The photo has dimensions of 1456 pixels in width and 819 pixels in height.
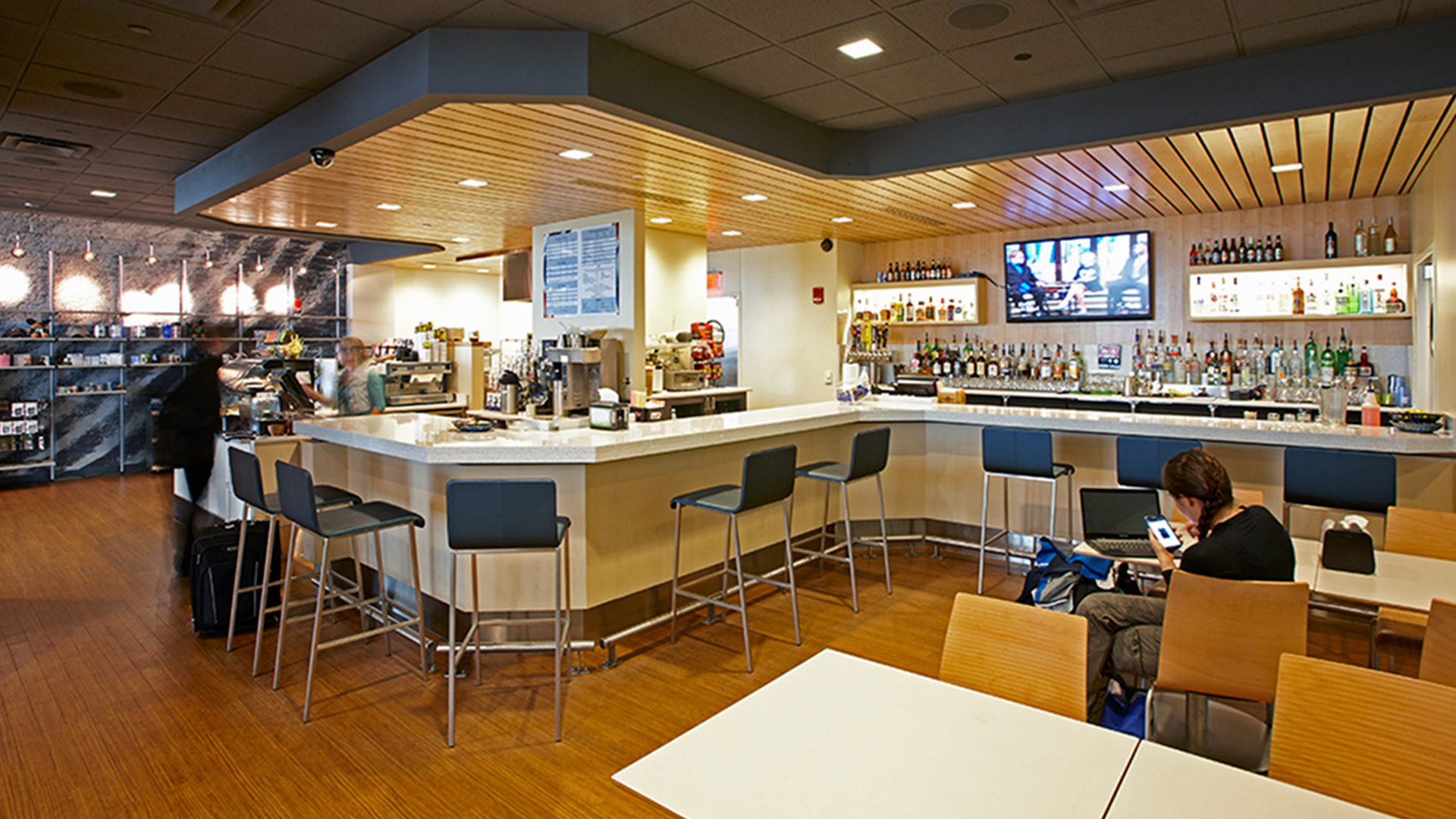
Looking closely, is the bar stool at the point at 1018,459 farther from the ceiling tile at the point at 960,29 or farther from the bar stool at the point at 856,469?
the ceiling tile at the point at 960,29

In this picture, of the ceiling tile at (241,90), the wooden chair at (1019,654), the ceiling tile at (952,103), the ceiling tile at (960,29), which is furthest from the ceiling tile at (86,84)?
the wooden chair at (1019,654)

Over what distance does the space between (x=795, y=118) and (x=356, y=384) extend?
138 inches

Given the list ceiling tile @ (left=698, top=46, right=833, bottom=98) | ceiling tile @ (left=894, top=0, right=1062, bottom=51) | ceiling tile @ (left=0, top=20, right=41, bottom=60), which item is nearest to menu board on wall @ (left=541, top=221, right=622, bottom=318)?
ceiling tile @ (left=698, top=46, right=833, bottom=98)

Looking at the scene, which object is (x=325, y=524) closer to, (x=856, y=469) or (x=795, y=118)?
(x=856, y=469)

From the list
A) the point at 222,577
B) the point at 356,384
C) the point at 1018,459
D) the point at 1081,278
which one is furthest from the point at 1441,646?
the point at 1081,278

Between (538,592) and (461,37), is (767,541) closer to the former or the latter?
(538,592)

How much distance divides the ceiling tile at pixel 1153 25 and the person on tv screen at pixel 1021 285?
4.15m

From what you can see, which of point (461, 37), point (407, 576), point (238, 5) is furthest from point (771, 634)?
point (238, 5)

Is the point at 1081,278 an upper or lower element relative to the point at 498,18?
lower

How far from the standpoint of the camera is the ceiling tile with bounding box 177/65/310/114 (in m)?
4.21

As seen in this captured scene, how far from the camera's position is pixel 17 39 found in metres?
3.70

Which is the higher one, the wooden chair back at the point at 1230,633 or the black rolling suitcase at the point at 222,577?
the wooden chair back at the point at 1230,633

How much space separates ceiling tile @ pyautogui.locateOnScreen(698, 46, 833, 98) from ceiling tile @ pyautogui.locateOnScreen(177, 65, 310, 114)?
2.43 meters

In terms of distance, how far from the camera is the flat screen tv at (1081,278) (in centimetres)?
737
